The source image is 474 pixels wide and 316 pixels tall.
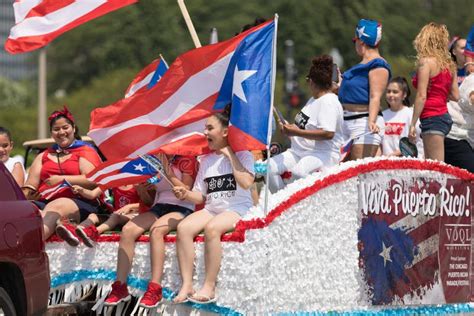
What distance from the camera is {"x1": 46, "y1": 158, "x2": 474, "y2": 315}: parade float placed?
10.3 m

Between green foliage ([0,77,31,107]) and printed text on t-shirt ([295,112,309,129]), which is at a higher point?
green foliage ([0,77,31,107])

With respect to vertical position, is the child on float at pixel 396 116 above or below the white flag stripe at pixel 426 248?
above

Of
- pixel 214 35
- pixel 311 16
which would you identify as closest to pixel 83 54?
pixel 311 16

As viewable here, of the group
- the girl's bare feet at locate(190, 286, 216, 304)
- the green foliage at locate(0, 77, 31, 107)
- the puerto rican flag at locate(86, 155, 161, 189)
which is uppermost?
the green foliage at locate(0, 77, 31, 107)

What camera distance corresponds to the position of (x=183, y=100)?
11.0m

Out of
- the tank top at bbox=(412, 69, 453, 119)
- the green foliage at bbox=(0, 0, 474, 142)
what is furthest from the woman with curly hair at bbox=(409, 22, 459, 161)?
the green foliage at bbox=(0, 0, 474, 142)

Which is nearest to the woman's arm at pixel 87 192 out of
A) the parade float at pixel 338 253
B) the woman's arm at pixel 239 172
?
the parade float at pixel 338 253

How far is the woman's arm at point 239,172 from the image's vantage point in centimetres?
1048

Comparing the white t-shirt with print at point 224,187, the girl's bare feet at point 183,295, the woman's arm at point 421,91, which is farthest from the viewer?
the woman's arm at point 421,91

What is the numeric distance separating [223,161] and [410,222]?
76.1 inches

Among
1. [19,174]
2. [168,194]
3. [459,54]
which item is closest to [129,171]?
[168,194]

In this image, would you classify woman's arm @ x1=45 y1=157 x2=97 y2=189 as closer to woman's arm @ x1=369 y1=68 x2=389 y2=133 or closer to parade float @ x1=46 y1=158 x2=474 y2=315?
parade float @ x1=46 y1=158 x2=474 y2=315

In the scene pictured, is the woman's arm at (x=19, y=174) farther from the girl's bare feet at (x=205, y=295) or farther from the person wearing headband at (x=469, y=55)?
the person wearing headband at (x=469, y=55)

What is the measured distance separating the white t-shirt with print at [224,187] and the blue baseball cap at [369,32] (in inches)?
89.4
